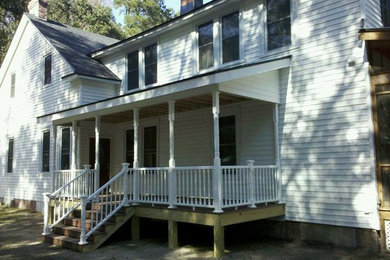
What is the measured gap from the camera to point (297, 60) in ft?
30.9

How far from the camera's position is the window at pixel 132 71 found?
14.4m

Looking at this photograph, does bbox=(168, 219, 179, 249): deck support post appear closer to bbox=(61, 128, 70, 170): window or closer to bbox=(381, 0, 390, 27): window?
bbox=(381, 0, 390, 27): window

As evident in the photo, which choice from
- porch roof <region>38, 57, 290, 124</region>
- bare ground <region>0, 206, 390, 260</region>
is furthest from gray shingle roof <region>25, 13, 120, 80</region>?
bare ground <region>0, 206, 390, 260</region>

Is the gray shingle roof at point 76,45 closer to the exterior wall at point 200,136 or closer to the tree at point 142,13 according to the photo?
the exterior wall at point 200,136

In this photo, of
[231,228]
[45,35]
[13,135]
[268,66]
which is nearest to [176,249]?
[231,228]

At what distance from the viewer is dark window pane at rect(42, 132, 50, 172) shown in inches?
614

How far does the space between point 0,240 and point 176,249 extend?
501 centimetres

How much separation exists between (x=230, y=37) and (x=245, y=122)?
2679mm

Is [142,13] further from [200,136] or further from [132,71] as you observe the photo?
[200,136]

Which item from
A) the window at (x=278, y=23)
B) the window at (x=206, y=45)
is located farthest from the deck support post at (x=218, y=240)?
the window at (x=206, y=45)

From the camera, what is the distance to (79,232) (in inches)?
364

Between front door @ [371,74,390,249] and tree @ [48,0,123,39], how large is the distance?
111ft

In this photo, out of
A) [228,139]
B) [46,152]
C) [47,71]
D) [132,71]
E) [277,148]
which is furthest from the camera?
[47,71]

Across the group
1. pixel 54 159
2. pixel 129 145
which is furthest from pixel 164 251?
pixel 54 159
